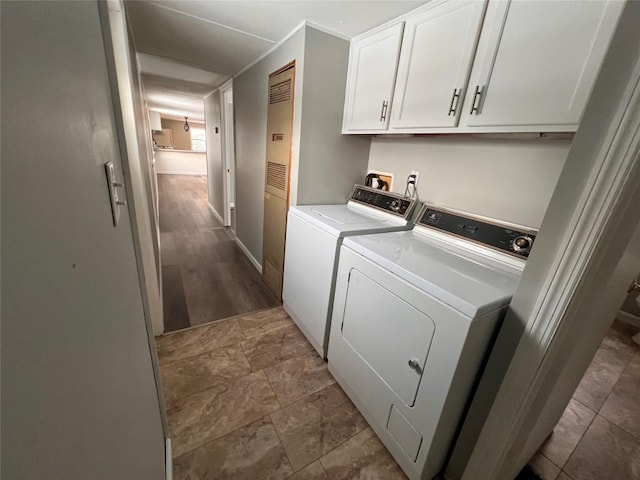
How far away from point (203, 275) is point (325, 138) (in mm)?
1933

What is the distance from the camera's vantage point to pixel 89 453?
385mm

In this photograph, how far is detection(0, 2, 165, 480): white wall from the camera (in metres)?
0.24

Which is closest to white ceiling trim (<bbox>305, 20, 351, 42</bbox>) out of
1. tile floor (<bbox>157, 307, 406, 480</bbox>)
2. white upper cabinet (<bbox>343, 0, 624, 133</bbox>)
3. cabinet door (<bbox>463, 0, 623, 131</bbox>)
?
white upper cabinet (<bbox>343, 0, 624, 133</bbox>)

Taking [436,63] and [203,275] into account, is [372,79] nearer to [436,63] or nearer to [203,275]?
[436,63]

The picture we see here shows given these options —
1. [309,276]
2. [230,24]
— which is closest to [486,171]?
[309,276]

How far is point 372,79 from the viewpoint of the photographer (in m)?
1.76

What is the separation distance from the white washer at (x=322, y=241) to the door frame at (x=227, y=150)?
229cm

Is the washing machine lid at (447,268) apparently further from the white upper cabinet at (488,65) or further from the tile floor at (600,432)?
the tile floor at (600,432)

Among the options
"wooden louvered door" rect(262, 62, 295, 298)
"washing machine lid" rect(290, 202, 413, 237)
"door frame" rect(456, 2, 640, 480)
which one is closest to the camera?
"door frame" rect(456, 2, 640, 480)

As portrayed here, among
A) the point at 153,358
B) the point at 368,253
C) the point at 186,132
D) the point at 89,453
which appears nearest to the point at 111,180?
the point at 89,453

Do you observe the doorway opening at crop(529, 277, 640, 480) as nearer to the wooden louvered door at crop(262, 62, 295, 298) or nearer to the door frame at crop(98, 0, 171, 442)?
the door frame at crop(98, 0, 171, 442)

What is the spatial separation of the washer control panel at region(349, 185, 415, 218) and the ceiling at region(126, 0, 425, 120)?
3.56ft

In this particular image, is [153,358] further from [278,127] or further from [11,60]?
[278,127]

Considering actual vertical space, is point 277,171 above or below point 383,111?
below
